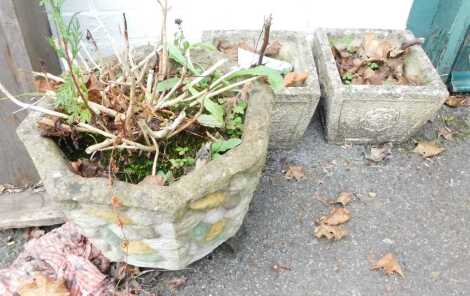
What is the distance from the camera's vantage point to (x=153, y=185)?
1208mm

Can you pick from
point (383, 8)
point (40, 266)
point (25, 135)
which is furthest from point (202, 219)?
point (383, 8)

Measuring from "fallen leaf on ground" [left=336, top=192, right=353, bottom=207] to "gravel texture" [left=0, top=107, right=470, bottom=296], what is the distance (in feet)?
0.09

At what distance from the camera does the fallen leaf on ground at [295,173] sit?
208 centimetres

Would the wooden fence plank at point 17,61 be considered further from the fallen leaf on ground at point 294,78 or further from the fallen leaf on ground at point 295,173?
the fallen leaf on ground at point 295,173

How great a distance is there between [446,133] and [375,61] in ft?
1.83

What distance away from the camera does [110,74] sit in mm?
1460

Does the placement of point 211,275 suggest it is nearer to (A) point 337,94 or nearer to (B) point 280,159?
(B) point 280,159

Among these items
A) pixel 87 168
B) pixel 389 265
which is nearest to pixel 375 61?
pixel 389 265

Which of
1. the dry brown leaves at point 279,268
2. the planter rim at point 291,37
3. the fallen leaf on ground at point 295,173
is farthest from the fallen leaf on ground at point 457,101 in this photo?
the dry brown leaves at point 279,268

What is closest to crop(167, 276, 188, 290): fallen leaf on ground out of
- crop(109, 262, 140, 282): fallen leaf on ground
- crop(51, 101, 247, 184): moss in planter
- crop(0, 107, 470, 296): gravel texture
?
crop(0, 107, 470, 296): gravel texture

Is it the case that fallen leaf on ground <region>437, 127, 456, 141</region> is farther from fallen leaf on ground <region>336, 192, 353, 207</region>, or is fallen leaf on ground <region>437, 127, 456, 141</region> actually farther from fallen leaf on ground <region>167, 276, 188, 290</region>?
fallen leaf on ground <region>167, 276, 188, 290</region>

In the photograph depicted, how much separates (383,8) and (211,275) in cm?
154

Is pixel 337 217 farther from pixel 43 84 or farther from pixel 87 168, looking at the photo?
pixel 43 84

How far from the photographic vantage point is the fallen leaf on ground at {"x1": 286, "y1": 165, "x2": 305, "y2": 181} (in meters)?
2.08
